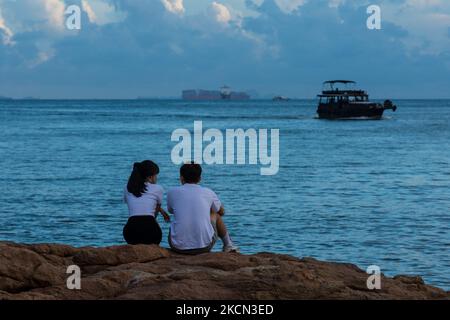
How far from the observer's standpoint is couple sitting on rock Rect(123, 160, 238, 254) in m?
10.6

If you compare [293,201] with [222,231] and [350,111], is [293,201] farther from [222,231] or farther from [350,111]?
[350,111]

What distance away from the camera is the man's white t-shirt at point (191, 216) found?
1055cm

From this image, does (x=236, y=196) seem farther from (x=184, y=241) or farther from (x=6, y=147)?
(x=6, y=147)

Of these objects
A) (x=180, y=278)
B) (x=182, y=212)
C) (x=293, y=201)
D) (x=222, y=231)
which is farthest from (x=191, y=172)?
(x=293, y=201)

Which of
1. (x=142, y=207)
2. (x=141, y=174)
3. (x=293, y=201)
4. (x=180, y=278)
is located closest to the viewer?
(x=180, y=278)

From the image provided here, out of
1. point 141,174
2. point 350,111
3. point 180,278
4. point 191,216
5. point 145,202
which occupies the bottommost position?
point 180,278

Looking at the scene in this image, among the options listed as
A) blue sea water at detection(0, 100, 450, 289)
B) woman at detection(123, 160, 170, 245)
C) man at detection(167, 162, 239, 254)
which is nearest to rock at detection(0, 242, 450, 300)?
man at detection(167, 162, 239, 254)

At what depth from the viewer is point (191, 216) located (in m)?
10.6

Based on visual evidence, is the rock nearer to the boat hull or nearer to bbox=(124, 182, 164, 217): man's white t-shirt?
bbox=(124, 182, 164, 217): man's white t-shirt

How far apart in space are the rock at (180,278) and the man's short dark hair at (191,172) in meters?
0.93

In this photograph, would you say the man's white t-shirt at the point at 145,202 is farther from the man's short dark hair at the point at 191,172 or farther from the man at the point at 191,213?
the man's short dark hair at the point at 191,172

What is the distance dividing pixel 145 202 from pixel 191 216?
33.9 inches

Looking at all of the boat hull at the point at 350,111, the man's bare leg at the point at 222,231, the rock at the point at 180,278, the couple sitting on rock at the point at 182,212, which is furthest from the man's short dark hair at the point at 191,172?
the boat hull at the point at 350,111
